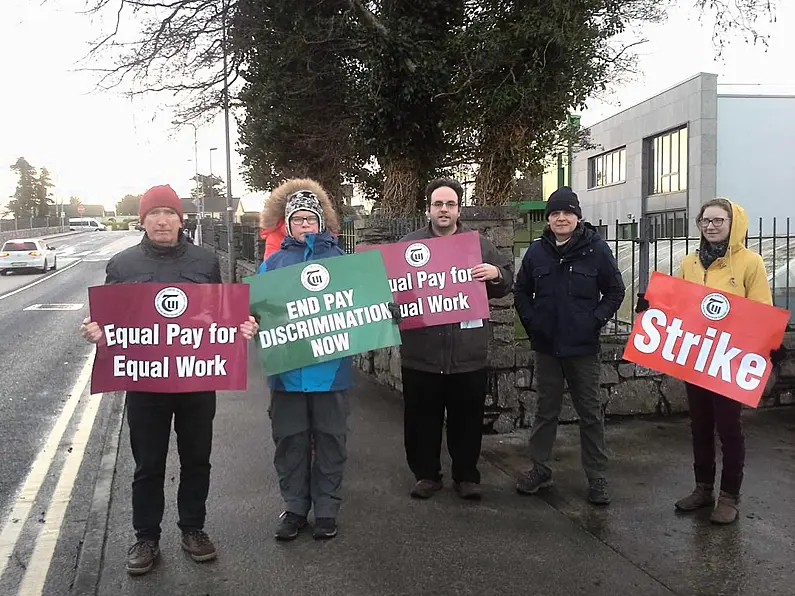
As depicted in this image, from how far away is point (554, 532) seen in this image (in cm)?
409

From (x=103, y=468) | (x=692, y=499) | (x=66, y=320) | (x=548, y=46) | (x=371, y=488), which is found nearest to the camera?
(x=692, y=499)

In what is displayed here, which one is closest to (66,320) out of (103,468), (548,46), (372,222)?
(372,222)

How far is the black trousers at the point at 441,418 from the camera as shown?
15.1 ft

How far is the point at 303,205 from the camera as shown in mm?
4066

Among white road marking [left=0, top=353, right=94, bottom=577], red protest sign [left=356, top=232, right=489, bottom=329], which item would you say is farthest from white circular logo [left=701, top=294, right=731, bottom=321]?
white road marking [left=0, top=353, right=94, bottom=577]

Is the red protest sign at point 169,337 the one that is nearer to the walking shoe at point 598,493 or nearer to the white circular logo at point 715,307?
the walking shoe at point 598,493

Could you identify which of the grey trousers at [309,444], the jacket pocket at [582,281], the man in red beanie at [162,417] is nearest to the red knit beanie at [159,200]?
the man in red beanie at [162,417]

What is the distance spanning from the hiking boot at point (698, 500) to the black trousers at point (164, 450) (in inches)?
112

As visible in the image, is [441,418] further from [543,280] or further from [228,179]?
[228,179]

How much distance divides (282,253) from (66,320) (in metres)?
12.3

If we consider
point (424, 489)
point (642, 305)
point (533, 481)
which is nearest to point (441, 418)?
point (424, 489)

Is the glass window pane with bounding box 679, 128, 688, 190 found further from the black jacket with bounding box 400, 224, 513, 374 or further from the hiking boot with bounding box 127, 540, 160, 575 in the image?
the hiking boot with bounding box 127, 540, 160, 575

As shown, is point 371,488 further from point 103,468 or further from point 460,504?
point 103,468

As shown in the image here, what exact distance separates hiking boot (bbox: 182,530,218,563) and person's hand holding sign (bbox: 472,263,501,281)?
220 centimetres
